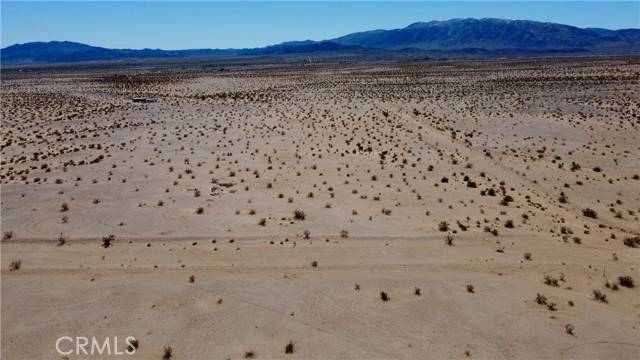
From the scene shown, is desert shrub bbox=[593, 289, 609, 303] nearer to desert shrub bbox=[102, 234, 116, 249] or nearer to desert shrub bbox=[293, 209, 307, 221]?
desert shrub bbox=[293, 209, 307, 221]

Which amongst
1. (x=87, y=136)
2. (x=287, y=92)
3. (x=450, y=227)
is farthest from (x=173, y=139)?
(x=287, y=92)

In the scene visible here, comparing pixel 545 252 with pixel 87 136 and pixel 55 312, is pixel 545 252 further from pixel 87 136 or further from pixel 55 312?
pixel 87 136

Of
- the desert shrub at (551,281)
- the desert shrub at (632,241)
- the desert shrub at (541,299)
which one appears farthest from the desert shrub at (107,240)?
the desert shrub at (632,241)

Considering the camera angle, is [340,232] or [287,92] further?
[287,92]

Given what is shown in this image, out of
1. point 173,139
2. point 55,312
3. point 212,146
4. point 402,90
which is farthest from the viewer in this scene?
point 402,90

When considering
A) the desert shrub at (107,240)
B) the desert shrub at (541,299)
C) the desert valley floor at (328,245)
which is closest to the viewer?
the desert valley floor at (328,245)

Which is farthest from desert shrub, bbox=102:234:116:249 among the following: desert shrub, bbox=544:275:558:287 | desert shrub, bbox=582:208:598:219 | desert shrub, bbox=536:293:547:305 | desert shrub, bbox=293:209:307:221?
desert shrub, bbox=582:208:598:219

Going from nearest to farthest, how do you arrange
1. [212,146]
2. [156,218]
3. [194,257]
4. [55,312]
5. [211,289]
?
[55,312] → [211,289] → [194,257] → [156,218] → [212,146]

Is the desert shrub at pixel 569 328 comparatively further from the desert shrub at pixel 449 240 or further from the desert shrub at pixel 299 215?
the desert shrub at pixel 299 215
